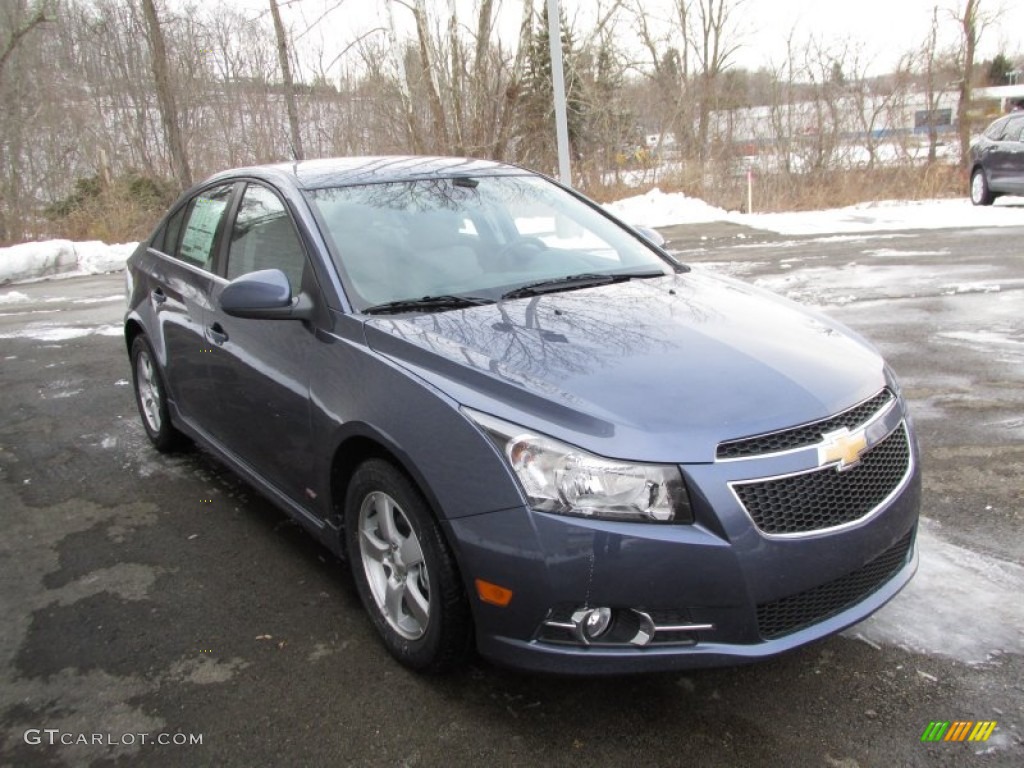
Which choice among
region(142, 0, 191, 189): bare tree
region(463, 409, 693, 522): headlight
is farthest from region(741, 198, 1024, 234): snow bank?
region(463, 409, 693, 522): headlight

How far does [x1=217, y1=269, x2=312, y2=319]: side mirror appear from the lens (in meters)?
3.18

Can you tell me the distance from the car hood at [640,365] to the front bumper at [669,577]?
18 centimetres

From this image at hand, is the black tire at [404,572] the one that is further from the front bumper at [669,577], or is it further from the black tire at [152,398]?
the black tire at [152,398]

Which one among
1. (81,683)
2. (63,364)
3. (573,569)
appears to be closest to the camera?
(573,569)

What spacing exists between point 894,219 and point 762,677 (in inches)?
603

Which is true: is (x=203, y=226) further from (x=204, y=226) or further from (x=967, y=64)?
(x=967, y=64)

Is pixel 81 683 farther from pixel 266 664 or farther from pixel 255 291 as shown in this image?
pixel 255 291

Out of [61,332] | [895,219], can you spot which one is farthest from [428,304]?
[895,219]

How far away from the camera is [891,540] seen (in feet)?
8.45

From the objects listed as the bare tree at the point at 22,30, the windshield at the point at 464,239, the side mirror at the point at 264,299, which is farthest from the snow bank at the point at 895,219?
the bare tree at the point at 22,30

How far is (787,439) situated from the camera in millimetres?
2375

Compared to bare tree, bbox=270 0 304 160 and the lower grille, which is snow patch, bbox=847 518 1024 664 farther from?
bare tree, bbox=270 0 304 160

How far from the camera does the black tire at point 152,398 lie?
194 inches

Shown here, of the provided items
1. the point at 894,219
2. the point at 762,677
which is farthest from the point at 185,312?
the point at 894,219
